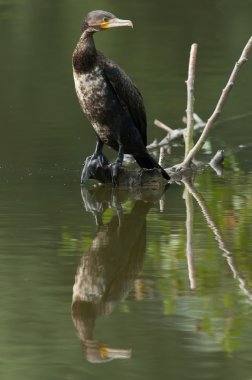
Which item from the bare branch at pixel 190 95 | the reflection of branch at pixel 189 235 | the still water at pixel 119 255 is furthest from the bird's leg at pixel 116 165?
the bare branch at pixel 190 95

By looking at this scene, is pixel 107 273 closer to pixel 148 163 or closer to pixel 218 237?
pixel 218 237

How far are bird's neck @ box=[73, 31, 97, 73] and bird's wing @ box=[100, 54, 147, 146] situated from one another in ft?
0.38

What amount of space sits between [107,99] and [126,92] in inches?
6.3

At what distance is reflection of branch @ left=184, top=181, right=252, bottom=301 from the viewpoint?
7268mm

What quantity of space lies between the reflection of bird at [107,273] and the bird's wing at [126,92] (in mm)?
1008

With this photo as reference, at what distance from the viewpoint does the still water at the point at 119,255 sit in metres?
6.02

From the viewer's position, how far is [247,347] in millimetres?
6074

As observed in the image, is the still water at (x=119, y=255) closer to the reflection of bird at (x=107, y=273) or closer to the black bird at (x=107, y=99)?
the reflection of bird at (x=107, y=273)

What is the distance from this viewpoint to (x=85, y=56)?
1004cm

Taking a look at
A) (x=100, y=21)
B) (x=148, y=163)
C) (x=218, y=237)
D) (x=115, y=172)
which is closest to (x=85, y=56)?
(x=100, y=21)

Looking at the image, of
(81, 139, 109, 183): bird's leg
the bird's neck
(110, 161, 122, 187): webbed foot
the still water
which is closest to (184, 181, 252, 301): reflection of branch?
the still water

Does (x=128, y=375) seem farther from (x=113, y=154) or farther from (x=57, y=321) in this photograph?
(x=113, y=154)

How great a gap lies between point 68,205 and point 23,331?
349cm

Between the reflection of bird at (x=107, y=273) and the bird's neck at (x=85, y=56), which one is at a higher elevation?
the bird's neck at (x=85, y=56)
